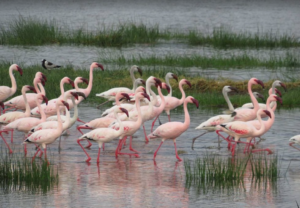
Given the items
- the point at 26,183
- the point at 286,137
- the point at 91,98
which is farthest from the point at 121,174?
the point at 91,98

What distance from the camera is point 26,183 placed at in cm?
928

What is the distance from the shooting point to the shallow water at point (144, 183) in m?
8.65

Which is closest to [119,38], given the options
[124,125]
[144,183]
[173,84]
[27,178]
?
[173,84]

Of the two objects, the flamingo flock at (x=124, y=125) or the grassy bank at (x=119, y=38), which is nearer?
the flamingo flock at (x=124, y=125)

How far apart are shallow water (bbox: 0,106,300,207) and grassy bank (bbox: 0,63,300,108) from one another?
3.56 m

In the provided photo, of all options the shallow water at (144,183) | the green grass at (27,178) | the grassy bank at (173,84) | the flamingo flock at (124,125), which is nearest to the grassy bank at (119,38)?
the grassy bank at (173,84)

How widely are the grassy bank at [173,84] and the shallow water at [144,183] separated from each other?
11.7ft

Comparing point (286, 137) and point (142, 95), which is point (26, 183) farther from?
point (286, 137)

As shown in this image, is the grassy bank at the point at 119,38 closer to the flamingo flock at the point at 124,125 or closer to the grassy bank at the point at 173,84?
the grassy bank at the point at 173,84

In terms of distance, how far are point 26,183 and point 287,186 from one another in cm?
361

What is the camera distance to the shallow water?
865cm

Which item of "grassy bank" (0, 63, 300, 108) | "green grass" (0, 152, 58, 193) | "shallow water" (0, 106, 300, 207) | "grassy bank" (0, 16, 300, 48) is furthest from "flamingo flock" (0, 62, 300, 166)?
"grassy bank" (0, 16, 300, 48)

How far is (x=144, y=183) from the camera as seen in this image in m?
9.57

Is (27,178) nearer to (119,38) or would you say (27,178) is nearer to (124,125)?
(124,125)
